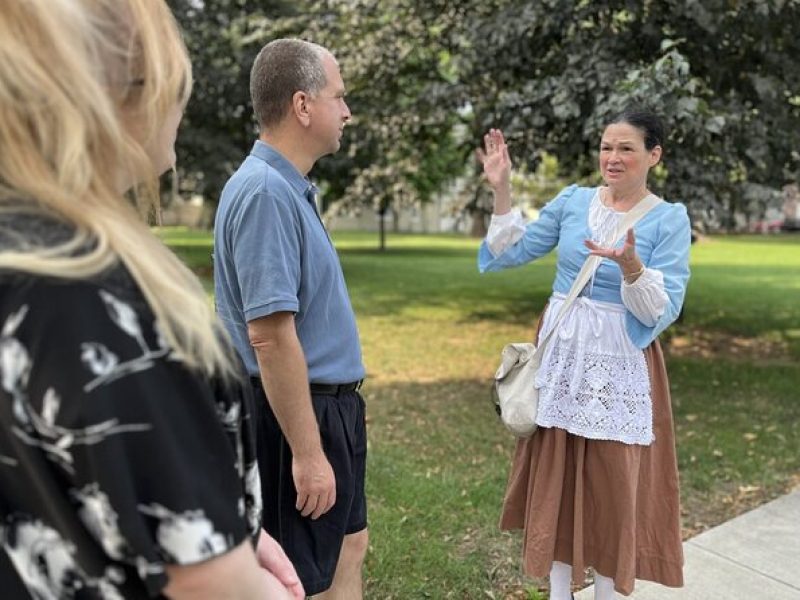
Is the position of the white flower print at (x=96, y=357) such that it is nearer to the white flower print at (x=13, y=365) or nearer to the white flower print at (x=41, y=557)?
the white flower print at (x=13, y=365)

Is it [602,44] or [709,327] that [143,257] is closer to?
[602,44]

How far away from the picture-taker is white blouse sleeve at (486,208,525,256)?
9.64ft

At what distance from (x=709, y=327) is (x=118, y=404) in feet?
34.0

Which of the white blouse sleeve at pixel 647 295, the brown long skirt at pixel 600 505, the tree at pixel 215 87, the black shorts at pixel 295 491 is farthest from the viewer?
the tree at pixel 215 87

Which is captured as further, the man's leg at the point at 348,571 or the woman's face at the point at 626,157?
the woman's face at the point at 626,157

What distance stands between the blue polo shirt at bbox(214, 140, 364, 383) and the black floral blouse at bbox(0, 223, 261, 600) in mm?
1007

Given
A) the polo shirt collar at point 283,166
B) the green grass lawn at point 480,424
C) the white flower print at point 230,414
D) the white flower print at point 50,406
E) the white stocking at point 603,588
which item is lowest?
the green grass lawn at point 480,424

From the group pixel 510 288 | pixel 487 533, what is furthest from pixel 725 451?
pixel 510 288

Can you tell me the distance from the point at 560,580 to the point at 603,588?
0.16 m

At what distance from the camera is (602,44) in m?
5.56

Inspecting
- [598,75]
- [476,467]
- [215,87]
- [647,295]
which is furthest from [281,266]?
[215,87]

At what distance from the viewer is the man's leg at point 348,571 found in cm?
231

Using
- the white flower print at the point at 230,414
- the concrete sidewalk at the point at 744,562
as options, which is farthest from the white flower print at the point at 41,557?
the concrete sidewalk at the point at 744,562

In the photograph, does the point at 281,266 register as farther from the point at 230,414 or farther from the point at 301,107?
the point at 230,414
